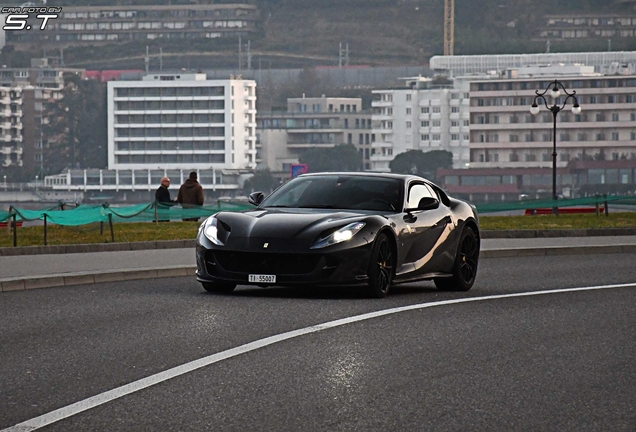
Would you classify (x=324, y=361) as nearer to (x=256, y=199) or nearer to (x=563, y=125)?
(x=256, y=199)

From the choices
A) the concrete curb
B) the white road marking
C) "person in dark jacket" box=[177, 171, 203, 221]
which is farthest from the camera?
"person in dark jacket" box=[177, 171, 203, 221]

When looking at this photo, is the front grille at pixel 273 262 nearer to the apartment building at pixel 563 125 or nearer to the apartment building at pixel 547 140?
the apartment building at pixel 547 140

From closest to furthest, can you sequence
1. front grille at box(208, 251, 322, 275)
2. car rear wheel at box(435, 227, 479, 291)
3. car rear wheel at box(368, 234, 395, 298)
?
front grille at box(208, 251, 322, 275), car rear wheel at box(368, 234, 395, 298), car rear wheel at box(435, 227, 479, 291)

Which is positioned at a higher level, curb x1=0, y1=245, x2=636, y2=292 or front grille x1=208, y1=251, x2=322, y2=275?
front grille x1=208, y1=251, x2=322, y2=275

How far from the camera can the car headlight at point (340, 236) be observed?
13.4m

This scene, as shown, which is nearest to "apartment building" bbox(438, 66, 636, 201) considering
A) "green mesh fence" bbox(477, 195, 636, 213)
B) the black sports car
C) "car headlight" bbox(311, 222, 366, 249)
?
"green mesh fence" bbox(477, 195, 636, 213)

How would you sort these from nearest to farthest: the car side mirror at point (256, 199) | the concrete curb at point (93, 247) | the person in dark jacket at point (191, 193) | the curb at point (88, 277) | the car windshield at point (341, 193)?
the car windshield at point (341, 193)
the car side mirror at point (256, 199)
the curb at point (88, 277)
the concrete curb at point (93, 247)
the person in dark jacket at point (191, 193)

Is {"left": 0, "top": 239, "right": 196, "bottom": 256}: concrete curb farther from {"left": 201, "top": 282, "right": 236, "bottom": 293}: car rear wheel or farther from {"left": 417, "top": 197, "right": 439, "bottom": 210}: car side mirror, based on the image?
{"left": 417, "top": 197, "right": 439, "bottom": 210}: car side mirror

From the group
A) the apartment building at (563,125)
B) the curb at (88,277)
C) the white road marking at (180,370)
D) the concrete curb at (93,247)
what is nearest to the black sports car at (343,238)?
the white road marking at (180,370)

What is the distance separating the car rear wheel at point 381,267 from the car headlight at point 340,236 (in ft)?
0.85

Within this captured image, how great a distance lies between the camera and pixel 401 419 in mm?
7113

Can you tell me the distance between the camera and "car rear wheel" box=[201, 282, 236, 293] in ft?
46.6

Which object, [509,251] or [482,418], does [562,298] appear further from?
[509,251]

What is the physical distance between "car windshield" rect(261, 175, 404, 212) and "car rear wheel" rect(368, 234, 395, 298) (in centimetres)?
70
